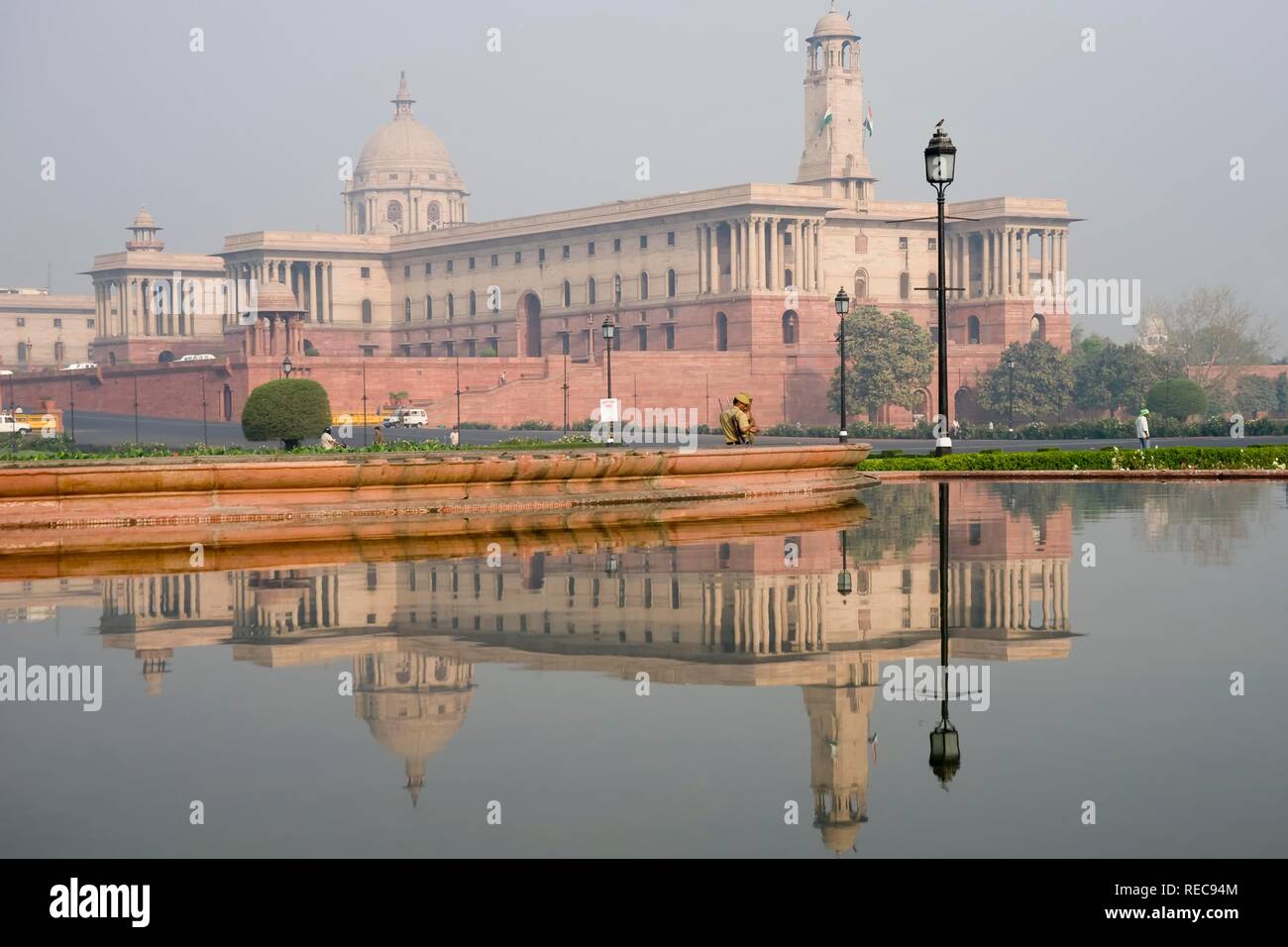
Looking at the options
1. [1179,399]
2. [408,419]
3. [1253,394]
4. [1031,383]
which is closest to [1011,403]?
[1031,383]

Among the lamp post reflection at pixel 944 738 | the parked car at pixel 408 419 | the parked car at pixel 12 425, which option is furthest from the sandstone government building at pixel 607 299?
the lamp post reflection at pixel 944 738

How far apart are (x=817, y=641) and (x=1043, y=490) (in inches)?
668

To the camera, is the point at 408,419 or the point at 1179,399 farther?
the point at 408,419

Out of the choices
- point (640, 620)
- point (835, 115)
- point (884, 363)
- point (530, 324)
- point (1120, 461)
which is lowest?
point (640, 620)

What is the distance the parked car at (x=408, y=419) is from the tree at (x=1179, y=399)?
111 ft

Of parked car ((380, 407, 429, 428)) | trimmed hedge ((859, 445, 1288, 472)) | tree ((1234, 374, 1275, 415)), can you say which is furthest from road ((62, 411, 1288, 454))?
tree ((1234, 374, 1275, 415))

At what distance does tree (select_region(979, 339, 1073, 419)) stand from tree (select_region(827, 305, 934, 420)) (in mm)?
5246

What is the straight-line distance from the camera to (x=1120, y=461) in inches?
1258

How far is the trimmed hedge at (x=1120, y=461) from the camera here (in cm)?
3145

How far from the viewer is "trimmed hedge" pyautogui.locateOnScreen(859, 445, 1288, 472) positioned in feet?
103

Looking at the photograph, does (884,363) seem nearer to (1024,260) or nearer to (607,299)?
(607,299)

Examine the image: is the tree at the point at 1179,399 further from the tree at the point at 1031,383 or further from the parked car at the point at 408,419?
the parked car at the point at 408,419

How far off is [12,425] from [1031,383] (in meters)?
51.8
